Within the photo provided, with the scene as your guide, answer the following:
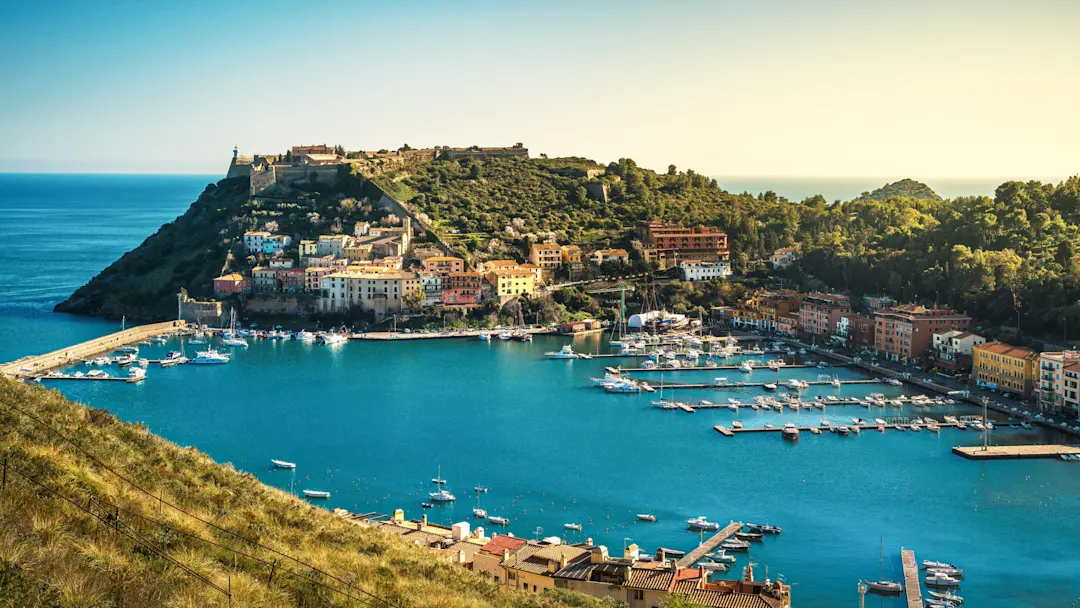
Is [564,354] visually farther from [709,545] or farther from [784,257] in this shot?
[709,545]

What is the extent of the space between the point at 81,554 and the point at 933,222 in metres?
34.1

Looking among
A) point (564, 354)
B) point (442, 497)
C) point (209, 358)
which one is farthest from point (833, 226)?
point (442, 497)

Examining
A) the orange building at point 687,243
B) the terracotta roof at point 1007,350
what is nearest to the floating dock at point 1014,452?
the terracotta roof at point 1007,350

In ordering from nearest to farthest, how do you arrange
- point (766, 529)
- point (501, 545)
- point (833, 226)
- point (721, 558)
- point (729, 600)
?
point (729, 600), point (501, 545), point (721, 558), point (766, 529), point (833, 226)

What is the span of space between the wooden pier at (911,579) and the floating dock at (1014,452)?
5.41m

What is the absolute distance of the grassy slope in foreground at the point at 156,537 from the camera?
5.02m

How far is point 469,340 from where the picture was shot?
3139 cm

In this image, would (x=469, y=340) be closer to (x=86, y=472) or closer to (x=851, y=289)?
(x=851, y=289)

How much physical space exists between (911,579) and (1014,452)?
6673 millimetres

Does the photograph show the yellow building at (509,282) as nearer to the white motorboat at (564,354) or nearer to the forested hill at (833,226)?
the forested hill at (833,226)

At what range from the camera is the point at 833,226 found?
133 ft

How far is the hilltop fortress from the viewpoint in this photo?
41250 mm

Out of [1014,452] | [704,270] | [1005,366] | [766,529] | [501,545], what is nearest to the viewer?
[501,545]

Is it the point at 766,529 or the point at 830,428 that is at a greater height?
the point at 830,428
